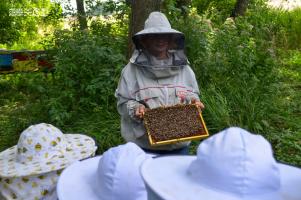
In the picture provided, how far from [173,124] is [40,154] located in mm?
910

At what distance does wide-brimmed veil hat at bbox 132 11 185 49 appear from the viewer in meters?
2.79

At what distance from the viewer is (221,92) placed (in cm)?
520

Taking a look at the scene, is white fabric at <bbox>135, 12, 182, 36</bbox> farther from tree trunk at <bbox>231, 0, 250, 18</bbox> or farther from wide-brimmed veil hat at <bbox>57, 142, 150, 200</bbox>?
tree trunk at <bbox>231, 0, 250, 18</bbox>

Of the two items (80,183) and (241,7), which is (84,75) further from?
(241,7)

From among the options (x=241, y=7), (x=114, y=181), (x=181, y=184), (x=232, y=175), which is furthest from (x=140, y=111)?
(x=241, y=7)

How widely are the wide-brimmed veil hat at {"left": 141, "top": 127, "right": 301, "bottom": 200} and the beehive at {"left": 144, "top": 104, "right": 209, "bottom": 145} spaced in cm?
132

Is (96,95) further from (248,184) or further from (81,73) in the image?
(248,184)

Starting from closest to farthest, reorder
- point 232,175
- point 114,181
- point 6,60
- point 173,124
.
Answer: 1. point 232,175
2. point 114,181
3. point 173,124
4. point 6,60

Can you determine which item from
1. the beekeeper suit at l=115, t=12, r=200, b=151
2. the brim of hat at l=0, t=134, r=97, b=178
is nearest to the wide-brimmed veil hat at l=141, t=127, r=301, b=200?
the brim of hat at l=0, t=134, r=97, b=178

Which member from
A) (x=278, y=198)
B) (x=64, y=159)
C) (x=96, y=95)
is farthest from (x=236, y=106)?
(x=278, y=198)

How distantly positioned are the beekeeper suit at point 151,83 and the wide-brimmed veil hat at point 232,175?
4.71 feet

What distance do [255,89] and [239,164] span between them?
401 cm

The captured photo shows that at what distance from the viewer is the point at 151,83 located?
110 inches

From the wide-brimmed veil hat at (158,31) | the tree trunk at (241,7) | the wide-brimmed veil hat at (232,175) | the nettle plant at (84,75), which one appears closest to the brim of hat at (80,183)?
the wide-brimmed veil hat at (232,175)
